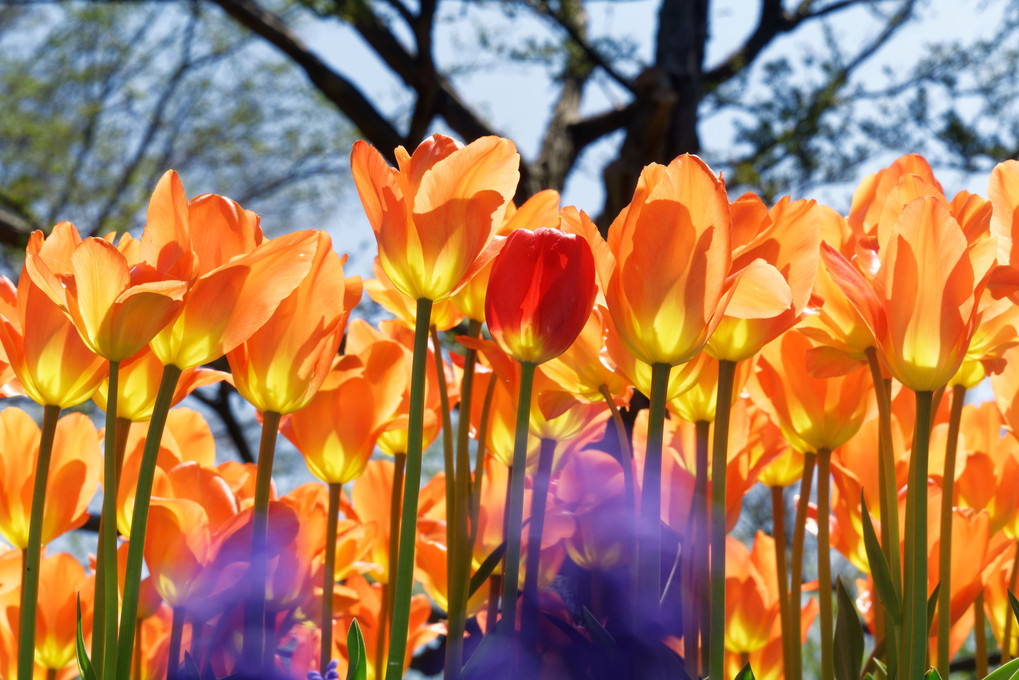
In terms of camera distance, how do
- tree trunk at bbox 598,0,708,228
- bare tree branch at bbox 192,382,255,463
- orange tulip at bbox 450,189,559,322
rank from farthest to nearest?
bare tree branch at bbox 192,382,255,463 → tree trunk at bbox 598,0,708,228 → orange tulip at bbox 450,189,559,322

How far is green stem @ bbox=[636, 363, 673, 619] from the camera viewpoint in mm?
244

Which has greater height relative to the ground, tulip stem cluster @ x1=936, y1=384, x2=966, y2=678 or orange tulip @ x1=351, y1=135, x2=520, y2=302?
orange tulip @ x1=351, y1=135, x2=520, y2=302

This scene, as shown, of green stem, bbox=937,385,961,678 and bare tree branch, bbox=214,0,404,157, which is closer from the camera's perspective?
green stem, bbox=937,385,961,678

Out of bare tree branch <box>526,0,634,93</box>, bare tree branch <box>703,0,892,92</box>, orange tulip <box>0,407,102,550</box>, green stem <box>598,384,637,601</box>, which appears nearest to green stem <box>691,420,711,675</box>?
green stem <box>598,384,637,601</box>

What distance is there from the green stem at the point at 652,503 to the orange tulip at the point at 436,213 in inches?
2.7

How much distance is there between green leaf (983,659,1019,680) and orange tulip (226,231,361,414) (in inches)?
8.3

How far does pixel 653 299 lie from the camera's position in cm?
25

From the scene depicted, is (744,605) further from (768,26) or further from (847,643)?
(768,26)

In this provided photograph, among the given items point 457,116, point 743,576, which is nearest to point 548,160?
point 457,116

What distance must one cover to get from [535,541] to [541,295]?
0.33ft

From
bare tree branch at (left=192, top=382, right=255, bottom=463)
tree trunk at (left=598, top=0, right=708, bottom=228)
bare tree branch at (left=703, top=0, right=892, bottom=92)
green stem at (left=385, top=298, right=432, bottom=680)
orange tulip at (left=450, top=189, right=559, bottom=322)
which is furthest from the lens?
bare tree branch at (left=703, top=0, right=892, bottom=92)

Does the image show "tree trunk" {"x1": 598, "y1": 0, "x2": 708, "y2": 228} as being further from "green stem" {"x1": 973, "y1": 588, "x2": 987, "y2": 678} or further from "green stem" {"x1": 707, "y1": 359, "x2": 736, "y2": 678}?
"green stem" {"x1": 707, "y1": 359, "x2": 736, "y2": 678}

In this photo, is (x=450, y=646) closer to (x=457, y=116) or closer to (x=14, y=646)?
(x=14, y=646)

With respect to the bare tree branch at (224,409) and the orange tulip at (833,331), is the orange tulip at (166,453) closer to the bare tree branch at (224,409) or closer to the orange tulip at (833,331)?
the orange tulip at (833,331)
